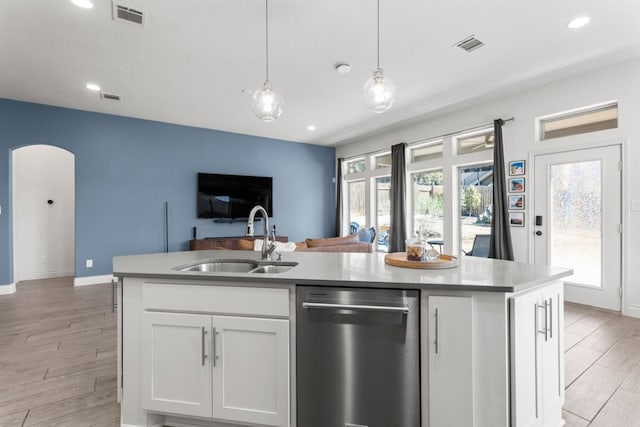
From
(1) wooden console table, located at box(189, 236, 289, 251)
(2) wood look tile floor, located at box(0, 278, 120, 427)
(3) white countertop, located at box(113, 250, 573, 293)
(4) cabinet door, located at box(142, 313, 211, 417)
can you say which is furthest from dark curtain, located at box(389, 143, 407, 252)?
(4) cabinet door, located at box(142, 313, 211, 417)

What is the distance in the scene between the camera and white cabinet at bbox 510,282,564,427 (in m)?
1.42

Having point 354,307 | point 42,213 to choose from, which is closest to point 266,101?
point 354,307

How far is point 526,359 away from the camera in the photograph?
Answer: 1469 mm

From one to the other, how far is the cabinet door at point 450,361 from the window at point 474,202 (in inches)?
159

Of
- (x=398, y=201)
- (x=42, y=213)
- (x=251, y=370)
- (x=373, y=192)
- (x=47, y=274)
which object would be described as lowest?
(x=47, y=274)

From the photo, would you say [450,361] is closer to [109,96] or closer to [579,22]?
[579,22]

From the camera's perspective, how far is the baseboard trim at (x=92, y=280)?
5.10 m

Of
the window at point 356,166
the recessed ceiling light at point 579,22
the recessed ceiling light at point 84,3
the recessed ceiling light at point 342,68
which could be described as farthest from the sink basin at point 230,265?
the window at point 356,166

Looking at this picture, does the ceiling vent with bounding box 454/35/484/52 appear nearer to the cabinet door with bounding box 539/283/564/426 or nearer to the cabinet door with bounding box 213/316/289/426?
the cabinet door with bounding box 539/283/564/426

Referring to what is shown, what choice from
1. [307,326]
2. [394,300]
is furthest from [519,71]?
[307,326]

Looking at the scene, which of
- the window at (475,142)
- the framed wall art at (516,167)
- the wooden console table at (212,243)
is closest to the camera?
the framed wall art at (516,167)

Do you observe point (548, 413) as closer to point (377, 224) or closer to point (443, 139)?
point (443, 139)

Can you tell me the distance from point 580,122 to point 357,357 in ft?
14.1

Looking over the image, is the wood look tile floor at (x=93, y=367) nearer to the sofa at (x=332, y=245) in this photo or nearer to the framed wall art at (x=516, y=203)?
the framed wall art at (x=516, y=203)
